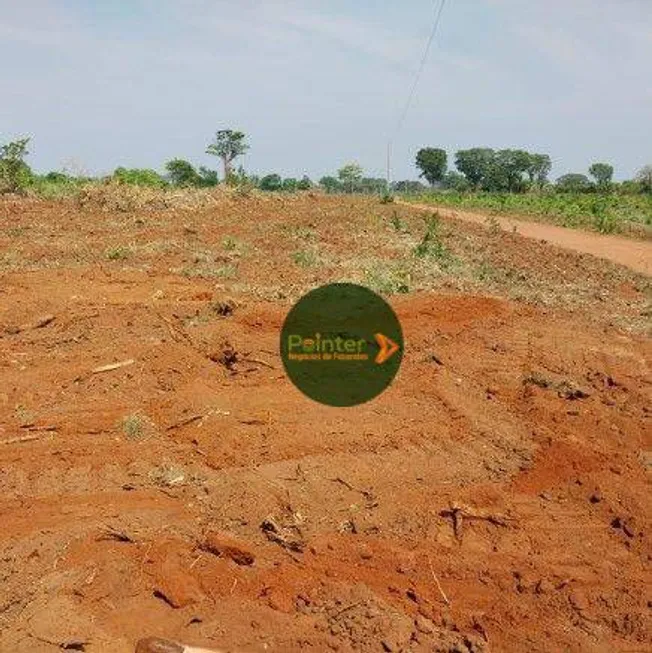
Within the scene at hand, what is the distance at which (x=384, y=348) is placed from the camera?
21.6 feet

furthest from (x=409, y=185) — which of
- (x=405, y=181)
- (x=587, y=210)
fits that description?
(x=587, y=210)

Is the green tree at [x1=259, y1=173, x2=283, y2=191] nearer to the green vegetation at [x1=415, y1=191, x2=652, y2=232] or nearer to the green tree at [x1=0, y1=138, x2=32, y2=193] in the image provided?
the green vegetation at [x1=415, y1=191, x2=652, y2=232]

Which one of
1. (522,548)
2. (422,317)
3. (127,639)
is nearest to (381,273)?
(422,317)

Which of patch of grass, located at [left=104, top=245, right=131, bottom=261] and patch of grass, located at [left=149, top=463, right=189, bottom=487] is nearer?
patch of grass, located at [left=149, top=463, right=189, bottom=487]

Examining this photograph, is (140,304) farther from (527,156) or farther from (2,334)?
(527,156)

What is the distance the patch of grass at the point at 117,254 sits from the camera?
33.6ft

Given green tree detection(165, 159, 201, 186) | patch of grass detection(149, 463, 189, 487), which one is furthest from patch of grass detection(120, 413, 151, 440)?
green tree detection(165, 159, 201, 186)

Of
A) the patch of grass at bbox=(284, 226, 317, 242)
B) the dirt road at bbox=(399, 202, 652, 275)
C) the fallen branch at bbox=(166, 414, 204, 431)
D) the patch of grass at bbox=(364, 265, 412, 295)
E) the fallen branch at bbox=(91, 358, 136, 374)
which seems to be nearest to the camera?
the fallen branch at bbox=(166, 414, 204, 431)

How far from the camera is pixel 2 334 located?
6965 millimetres

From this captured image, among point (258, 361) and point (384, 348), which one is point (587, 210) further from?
point (258, 361)

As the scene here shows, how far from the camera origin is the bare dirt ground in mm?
3504

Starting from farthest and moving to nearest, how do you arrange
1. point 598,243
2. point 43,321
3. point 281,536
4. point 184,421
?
point 598,243, point 43,321, point 184,421, point 281,536

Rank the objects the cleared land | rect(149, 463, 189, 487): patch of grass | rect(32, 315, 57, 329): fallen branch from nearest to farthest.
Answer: rect(149, 463, 189, 487): patch of grass, rect(32, 315, 57, 329): fallen branch, the cleared land

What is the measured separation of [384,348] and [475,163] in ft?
170
